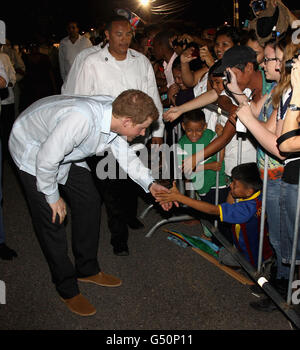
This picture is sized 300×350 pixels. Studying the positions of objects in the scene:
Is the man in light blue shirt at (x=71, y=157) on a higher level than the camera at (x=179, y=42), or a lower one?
lower

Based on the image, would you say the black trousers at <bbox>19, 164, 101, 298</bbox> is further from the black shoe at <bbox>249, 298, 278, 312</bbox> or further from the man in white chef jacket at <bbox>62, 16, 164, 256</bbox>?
the black shoe at <bbox>249, 298, 278, 312</bbox>

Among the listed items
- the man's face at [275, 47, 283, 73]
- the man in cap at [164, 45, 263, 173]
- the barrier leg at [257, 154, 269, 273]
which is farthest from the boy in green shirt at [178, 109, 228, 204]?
the man's face at [275, 47, 283, 73]


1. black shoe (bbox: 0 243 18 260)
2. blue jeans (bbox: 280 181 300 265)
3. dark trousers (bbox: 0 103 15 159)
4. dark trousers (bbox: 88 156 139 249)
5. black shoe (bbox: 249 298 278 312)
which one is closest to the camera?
blue jeans (bbox: 280 181 300 265)

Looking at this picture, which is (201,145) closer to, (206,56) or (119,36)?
(206,56)

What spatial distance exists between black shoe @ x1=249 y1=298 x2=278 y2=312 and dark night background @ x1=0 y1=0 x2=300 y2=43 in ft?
83.2

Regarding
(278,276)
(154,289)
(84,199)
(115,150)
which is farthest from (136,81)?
(278,276)

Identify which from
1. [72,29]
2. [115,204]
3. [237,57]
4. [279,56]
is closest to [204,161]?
[115,204]

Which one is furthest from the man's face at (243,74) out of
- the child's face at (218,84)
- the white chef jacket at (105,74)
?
the white chef jacket at (105,74)

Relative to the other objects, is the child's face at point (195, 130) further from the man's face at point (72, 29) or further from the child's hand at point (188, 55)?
the man's face at point (72, 29)

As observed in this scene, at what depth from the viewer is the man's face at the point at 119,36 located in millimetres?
3869

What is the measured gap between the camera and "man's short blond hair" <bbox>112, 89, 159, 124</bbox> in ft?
8.99

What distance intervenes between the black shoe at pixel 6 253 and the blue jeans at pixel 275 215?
8.83 ft

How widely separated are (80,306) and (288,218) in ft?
6.00

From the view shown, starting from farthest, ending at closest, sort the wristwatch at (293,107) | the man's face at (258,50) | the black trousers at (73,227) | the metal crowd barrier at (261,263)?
the man's face at (258,50), the black trousers at (73,227), the metal crowd barrier at (261,263), the wristwatch at (293,107)
